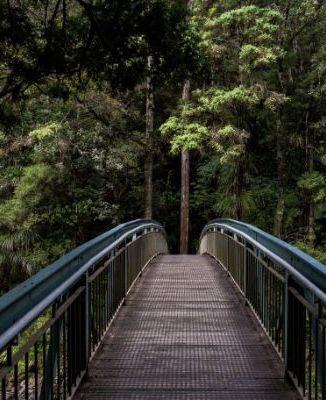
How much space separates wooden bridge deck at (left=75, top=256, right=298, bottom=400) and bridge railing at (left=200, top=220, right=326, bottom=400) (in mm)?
202

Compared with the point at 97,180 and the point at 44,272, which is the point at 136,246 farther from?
the point at 97,180

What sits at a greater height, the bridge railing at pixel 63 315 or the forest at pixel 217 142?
the forest at pixel 217 142

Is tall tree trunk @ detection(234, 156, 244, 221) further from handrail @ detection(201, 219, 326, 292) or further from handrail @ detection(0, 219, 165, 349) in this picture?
handrail @ detection(0, 219, 165, 349)

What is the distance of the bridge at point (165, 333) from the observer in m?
3.42

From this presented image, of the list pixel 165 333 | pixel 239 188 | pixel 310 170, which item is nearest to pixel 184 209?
pixel 239 188

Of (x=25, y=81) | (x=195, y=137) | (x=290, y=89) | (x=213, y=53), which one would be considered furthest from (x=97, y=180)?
(x=25, y=81)

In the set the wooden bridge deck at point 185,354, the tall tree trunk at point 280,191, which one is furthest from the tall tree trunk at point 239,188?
the wooden bridge deck at point 185,354

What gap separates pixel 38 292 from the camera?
3197 millimetres

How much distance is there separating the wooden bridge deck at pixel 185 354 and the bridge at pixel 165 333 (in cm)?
1

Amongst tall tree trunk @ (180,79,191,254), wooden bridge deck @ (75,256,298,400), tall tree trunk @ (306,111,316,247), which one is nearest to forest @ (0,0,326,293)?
tall tree trunk @ (306,111,316,247)

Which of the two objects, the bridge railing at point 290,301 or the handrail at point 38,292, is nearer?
the handrail at point 38,292

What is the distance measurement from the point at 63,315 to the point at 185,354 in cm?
183

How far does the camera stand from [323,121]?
17719 millimetres

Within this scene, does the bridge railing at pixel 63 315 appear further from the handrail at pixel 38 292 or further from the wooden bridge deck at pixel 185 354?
the wooden bridge deck at pixel 185 354
